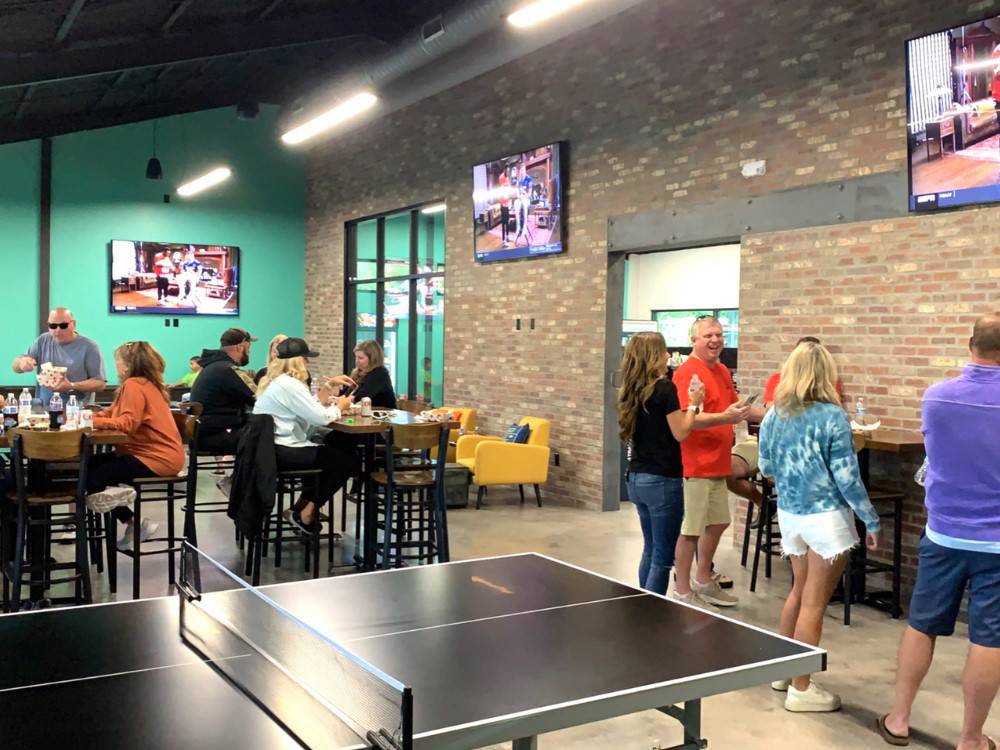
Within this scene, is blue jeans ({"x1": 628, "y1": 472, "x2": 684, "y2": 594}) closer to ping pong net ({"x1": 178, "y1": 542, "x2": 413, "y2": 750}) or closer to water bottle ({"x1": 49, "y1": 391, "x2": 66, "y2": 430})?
ping pong net ({"x1": 178, "y1": 542, "x2": 413, "y2": 750})

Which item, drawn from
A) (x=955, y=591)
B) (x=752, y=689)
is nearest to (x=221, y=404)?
(x=752, y=689)

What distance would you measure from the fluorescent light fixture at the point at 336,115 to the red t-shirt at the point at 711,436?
531 cm

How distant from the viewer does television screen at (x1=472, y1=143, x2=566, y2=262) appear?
30.8ft

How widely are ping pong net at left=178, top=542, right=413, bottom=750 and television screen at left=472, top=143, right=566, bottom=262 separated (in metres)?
7.24

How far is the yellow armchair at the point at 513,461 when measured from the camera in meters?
9.02

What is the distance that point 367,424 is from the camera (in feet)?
19.9

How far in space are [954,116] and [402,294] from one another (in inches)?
334

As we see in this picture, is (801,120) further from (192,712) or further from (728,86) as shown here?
(192,712)

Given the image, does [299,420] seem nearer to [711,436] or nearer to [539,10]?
[711,436]

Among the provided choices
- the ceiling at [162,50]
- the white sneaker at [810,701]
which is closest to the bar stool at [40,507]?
the white sneaker at [810,701]

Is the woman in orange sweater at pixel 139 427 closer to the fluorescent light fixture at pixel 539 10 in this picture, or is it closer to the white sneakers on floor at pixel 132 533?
the white sneakers on floor at pixel 132 533

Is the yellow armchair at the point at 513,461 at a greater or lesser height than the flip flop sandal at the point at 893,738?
greater

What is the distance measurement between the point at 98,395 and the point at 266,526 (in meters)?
7.05

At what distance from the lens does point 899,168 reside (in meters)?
6.08
